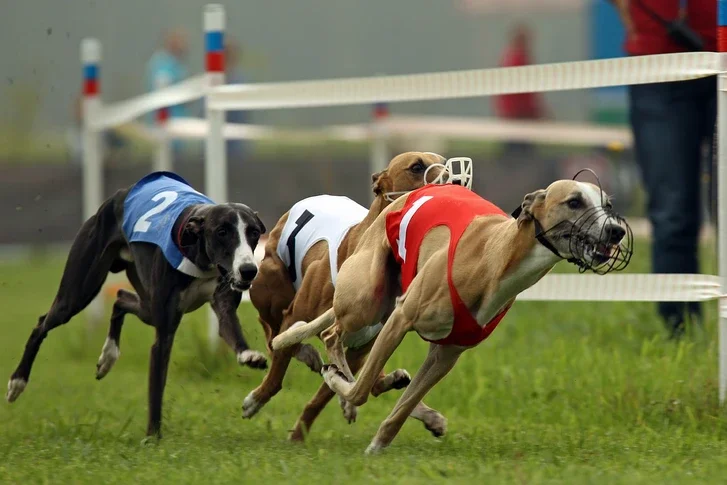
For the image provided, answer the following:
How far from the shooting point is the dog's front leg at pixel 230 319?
4.94 m

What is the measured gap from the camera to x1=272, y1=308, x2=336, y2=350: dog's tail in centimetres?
460

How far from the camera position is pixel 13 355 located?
26.1 ft

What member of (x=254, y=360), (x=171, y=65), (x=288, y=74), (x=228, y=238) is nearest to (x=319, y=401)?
(x=254, y=360)

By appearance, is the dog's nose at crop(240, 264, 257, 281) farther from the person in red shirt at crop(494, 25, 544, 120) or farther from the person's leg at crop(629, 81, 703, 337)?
the person in red shirt at crop(494, 25, 544, 120)

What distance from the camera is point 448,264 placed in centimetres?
406

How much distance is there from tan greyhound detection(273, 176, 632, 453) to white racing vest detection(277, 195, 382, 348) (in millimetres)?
246

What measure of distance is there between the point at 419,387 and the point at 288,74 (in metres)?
13.1

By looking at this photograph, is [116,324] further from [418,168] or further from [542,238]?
[542,238]

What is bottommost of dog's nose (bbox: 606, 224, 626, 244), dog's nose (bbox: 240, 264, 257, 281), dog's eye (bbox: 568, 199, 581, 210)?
dog's nose (bbox: 240, 264, 257, 281)

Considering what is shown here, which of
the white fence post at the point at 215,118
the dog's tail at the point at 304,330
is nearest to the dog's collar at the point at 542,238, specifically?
the dog's tail at the point at 304,330

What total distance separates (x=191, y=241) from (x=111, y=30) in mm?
12170

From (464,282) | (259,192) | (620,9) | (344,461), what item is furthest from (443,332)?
(259,192)

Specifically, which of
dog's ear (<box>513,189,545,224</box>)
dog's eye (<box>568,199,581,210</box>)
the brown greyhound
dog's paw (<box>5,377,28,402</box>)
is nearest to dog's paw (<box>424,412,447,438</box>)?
the brown greyhound

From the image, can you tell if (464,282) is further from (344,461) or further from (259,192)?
(259,192)
